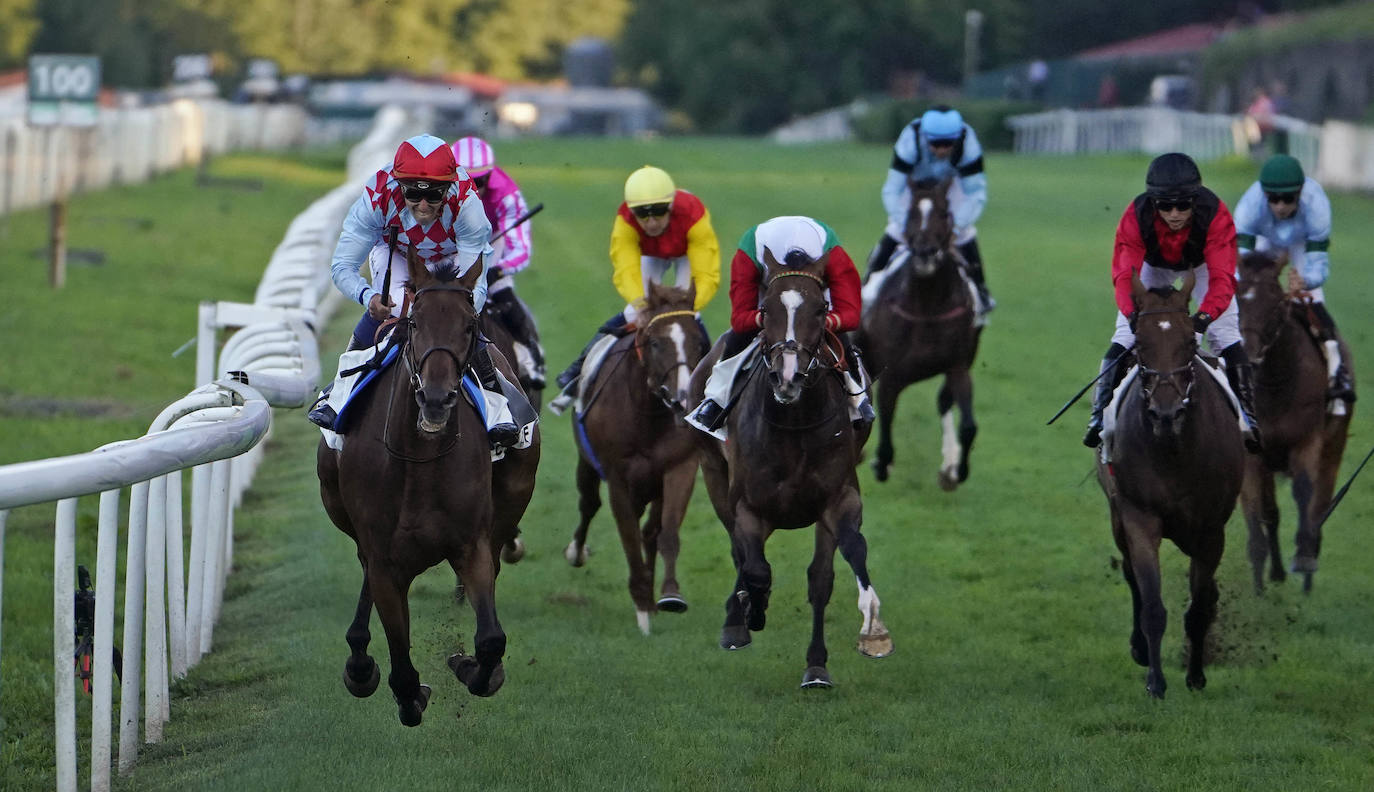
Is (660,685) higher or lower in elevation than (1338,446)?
lower

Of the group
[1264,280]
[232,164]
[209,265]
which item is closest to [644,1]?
[232,164]

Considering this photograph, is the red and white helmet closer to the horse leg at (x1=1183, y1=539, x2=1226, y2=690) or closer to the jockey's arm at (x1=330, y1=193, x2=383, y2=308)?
the jockey's arm at (x1=330, y1=193, x2=383, y2=308)

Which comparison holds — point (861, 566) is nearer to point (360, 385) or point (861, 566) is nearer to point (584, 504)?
point (360, 385)

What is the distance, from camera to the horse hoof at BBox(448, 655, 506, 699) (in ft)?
20.2

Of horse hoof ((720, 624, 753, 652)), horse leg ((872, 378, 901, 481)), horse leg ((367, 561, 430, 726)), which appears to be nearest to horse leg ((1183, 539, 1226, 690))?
horse hoof ((720, 624, 753, 652))

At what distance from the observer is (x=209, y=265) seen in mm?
22391

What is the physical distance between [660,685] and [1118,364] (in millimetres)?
2212

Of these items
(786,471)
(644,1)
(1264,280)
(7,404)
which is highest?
(644,1)

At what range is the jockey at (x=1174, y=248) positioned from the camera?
7.39m

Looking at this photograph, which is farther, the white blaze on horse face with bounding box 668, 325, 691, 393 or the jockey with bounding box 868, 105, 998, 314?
the jockey with bounding box 868, 105, 998, 314

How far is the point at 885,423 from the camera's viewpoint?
11562 mm

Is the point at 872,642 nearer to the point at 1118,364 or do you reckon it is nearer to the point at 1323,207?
the point at 1118,364

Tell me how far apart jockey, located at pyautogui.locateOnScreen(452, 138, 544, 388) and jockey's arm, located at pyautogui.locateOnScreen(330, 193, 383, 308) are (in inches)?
101

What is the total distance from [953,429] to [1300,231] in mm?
3023
